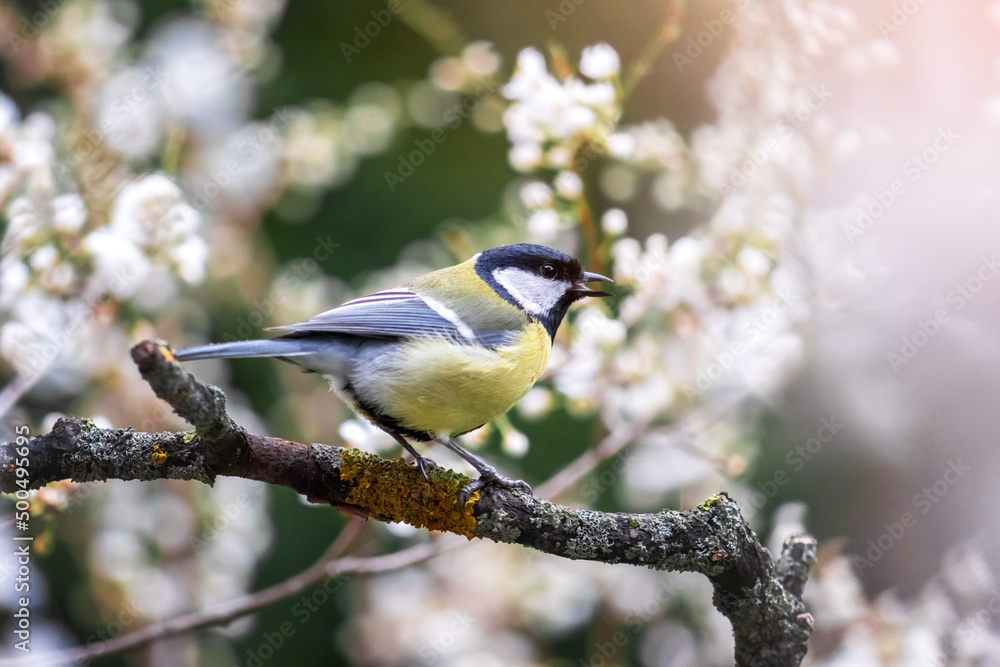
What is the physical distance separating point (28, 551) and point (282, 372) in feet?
2.67

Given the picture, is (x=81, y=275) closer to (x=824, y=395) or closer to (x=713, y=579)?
(x=713, y=579)

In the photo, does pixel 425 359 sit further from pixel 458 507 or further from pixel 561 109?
pixel 561 109

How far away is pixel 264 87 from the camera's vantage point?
2.37 metres

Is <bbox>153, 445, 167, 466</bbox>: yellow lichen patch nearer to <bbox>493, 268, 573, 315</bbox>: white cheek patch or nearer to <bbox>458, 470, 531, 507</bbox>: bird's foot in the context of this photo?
<bbox>458, 470, 531, 507</bbox>: bird's foot

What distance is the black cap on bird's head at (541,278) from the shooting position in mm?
1525

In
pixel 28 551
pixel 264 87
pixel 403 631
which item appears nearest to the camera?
pixel 28 551

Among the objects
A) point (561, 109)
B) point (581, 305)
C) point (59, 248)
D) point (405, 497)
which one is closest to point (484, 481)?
point (405, 497)

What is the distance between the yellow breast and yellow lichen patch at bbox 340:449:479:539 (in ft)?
0.32

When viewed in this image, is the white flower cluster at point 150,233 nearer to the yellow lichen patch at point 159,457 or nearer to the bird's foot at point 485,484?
the yellow lichen patch at point 159,457

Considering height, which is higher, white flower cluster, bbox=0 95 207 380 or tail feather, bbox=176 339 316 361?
tail feather, bbox=176 339 316 361

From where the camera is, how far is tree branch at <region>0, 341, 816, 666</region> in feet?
3.53

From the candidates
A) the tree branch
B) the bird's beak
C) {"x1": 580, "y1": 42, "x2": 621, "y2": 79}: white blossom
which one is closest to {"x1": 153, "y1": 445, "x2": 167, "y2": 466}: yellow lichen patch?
the tree branch

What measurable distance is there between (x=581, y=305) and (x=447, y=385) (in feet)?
1.79

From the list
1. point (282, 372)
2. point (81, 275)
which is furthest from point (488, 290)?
point (282, 372)
